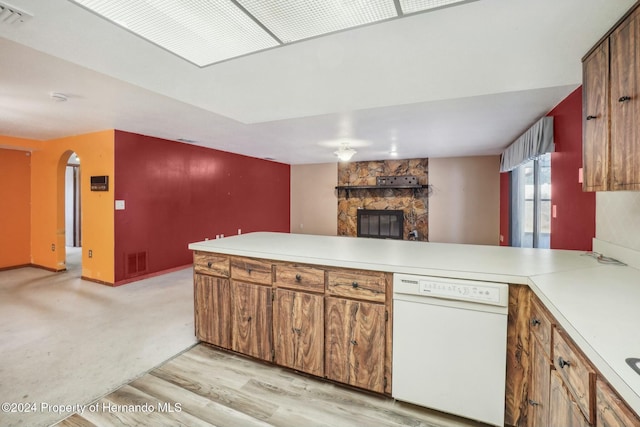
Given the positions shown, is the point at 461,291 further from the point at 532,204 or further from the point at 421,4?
the point at 532,204

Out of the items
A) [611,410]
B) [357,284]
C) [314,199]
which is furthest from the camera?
[314,199]

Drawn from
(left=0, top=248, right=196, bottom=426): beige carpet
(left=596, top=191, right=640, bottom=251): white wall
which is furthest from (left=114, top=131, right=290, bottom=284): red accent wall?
(left=596, top=191, right=640, bottom=251): white wall

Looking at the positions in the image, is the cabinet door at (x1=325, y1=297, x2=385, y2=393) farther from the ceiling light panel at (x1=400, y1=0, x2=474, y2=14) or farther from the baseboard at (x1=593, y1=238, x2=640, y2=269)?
the ceiling light panel at (x1=400, y1=0, x2=474, y2=14)

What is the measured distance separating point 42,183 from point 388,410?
6.53 meters

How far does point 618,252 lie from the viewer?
5.87 feet

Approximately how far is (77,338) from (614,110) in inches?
164

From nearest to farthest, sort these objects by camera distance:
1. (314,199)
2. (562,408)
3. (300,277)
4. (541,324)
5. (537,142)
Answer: (562,408) < (541,324) < (300,277) < (537,142) < (314,199)

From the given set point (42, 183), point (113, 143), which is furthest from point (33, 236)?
point (113, 143)

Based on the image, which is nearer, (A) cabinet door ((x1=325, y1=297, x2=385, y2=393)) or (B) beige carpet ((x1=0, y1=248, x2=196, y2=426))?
(A) cabinet door ((x1=325, y1=297, x2=385, y2=393))

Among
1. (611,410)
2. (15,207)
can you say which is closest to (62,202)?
(15,207)

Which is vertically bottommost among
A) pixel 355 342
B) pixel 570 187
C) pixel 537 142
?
pixel 355 342

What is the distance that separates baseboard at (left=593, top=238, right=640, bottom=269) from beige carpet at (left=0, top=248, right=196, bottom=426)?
3.17 metres

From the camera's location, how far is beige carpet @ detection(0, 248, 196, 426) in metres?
1.84

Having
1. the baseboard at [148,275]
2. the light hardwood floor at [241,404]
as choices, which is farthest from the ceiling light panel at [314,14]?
the baseboard at [148,275]
